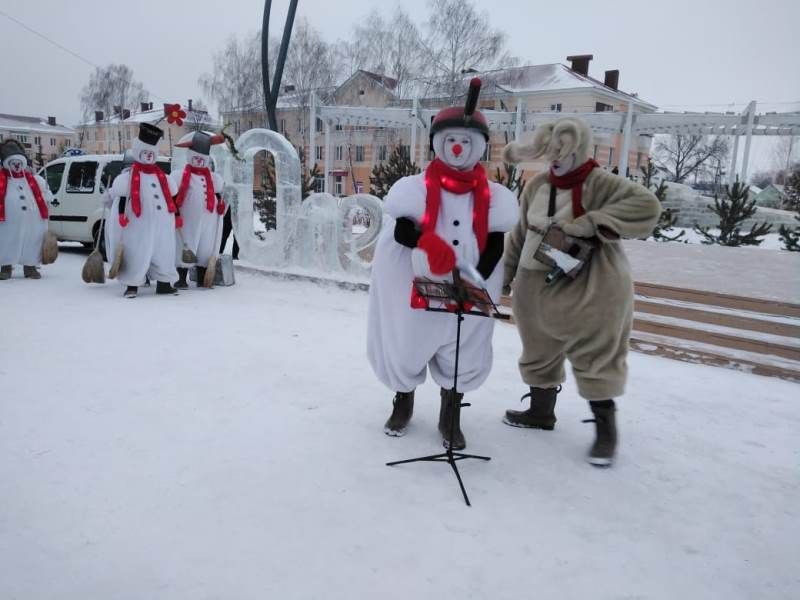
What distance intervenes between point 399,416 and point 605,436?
1.13 meters

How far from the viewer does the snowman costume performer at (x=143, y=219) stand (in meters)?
6.37

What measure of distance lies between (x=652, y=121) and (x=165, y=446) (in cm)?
1441

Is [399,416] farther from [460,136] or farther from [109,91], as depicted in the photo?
[109,91]

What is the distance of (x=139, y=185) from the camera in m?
6.41

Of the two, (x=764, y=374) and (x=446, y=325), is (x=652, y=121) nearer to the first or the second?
(x=764, y=374)

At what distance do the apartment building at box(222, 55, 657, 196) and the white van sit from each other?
13019 millimetres

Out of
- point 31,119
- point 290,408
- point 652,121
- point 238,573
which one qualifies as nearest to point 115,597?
point 238,573

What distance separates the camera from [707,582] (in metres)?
2.14

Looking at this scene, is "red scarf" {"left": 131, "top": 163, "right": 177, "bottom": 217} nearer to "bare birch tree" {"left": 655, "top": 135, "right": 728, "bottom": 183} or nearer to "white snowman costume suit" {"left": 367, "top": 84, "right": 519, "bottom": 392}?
"white snowman costume suit" {"left": 367, "top": 84, "right": 519, "bottom": 392}

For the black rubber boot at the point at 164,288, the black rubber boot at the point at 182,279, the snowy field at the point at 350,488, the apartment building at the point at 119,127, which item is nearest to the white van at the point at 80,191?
the black rubber boot at the point at 182,279

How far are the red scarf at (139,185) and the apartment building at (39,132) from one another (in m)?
65.5

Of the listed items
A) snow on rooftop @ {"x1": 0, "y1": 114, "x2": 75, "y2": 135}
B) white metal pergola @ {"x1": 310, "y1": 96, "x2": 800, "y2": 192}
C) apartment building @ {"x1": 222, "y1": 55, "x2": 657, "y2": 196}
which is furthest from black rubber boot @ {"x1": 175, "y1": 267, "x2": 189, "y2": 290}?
snow on rooftop @ {"x1": 0, "y1": 114, "x2": 75, "y2": 135}

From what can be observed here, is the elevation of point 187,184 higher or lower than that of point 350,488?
higher

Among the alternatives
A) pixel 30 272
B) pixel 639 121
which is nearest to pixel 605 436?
pixel 30 272
